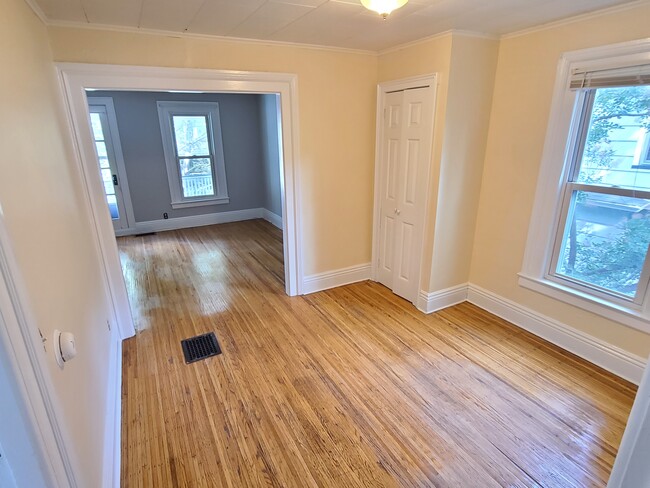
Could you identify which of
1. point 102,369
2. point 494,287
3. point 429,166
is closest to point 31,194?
point 102,369

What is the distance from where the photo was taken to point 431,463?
1.80 metres

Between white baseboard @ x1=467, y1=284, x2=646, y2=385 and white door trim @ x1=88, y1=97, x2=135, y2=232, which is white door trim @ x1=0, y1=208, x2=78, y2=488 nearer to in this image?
white baseboard @ x1=467, y1=284, x2=646, y2=385

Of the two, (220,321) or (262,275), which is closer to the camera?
(220,321)

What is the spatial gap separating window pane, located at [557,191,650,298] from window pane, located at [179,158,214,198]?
564 centimetres

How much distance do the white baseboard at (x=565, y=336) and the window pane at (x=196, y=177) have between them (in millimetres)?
4989

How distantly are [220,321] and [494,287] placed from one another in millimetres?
2610

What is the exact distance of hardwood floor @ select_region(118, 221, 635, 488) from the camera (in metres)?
1.78

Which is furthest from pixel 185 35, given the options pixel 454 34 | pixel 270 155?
pixel 270 155

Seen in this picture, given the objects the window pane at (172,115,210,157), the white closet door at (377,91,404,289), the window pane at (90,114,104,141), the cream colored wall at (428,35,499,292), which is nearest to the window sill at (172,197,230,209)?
the window pane at (172,115,210,157)

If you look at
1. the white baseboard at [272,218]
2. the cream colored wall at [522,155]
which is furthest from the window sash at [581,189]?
the white baseboard at [272,218]

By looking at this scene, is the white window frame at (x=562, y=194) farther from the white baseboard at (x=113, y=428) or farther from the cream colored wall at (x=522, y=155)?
the white baseboard at (x=113, y=428)

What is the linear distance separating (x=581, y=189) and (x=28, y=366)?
126 inches

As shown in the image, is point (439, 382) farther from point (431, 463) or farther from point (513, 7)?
point (513, 7)

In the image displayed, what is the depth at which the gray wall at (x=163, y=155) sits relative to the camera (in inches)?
219
